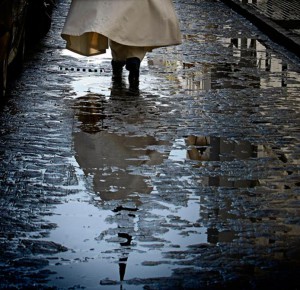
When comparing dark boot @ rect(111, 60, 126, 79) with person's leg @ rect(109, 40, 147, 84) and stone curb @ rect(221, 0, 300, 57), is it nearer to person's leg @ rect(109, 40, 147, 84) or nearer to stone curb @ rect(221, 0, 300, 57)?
person's leg @ rect(109, 40, 147, 84)

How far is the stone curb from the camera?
50.1 ft

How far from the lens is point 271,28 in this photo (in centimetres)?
1712

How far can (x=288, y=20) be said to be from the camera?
1836 cm

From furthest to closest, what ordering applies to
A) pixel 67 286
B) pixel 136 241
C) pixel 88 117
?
pixel 88 117, pixel 136 241, pixel 67 286

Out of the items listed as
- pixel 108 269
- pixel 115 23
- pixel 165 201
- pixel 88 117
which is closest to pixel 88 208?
pixel 165 201

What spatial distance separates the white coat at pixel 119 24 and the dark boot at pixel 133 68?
0.61 feet

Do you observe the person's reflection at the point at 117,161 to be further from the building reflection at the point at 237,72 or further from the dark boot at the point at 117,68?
the building reflection at the point at 237,72

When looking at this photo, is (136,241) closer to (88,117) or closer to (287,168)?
(287,168)

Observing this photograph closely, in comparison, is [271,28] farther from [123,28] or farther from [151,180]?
[151,180]

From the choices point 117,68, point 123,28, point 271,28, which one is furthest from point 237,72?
point 271,28

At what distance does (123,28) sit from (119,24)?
2.9 inches

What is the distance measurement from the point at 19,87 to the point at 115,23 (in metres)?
1.10

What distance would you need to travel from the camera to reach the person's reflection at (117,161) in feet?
21.1

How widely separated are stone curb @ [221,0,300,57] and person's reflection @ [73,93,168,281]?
585 centimetres
